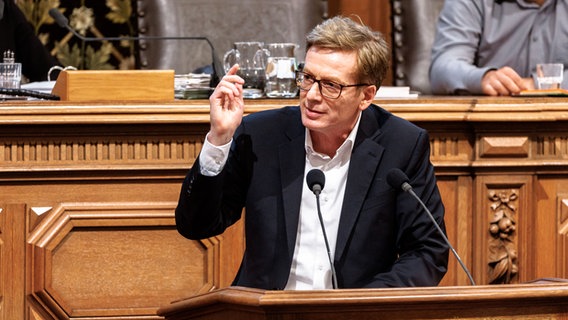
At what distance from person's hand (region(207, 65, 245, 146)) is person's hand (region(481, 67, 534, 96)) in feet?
4.55

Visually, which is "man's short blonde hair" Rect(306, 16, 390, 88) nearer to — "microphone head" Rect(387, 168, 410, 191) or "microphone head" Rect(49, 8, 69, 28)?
"microphone head" Rect(387, 168, 410, 191)

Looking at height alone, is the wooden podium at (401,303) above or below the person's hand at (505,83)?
below

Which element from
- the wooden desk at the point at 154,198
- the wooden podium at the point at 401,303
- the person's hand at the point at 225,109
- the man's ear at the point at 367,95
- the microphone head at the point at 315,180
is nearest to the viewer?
the wooden podium at the point at 401,303

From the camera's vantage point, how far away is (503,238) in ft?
9.23

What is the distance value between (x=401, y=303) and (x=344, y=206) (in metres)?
0.69

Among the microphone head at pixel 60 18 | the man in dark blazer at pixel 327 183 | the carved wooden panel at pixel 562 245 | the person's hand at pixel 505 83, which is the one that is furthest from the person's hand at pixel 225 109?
the person's hand at pixel 505 83

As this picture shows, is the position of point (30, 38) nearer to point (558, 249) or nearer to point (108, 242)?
point (108, 242)

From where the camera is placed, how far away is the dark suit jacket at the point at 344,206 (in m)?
2.25

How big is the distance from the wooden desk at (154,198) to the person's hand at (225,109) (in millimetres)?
538

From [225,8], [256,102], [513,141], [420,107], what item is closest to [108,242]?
[256,102]

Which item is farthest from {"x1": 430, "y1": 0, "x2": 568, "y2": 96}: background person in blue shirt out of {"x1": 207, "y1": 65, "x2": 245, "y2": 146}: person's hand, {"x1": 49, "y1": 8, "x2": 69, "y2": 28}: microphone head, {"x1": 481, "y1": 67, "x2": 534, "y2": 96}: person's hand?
{"x1": 207, "y1": 65, "x2": 245, "y2": 146}: person's hand

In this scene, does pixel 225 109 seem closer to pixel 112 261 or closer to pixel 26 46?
pixel 112 261

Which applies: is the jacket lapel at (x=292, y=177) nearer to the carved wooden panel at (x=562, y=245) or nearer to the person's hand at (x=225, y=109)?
the person's hand at (x=225, y=109)

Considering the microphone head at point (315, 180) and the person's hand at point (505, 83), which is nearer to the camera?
the microphone head at point (315, 180)
